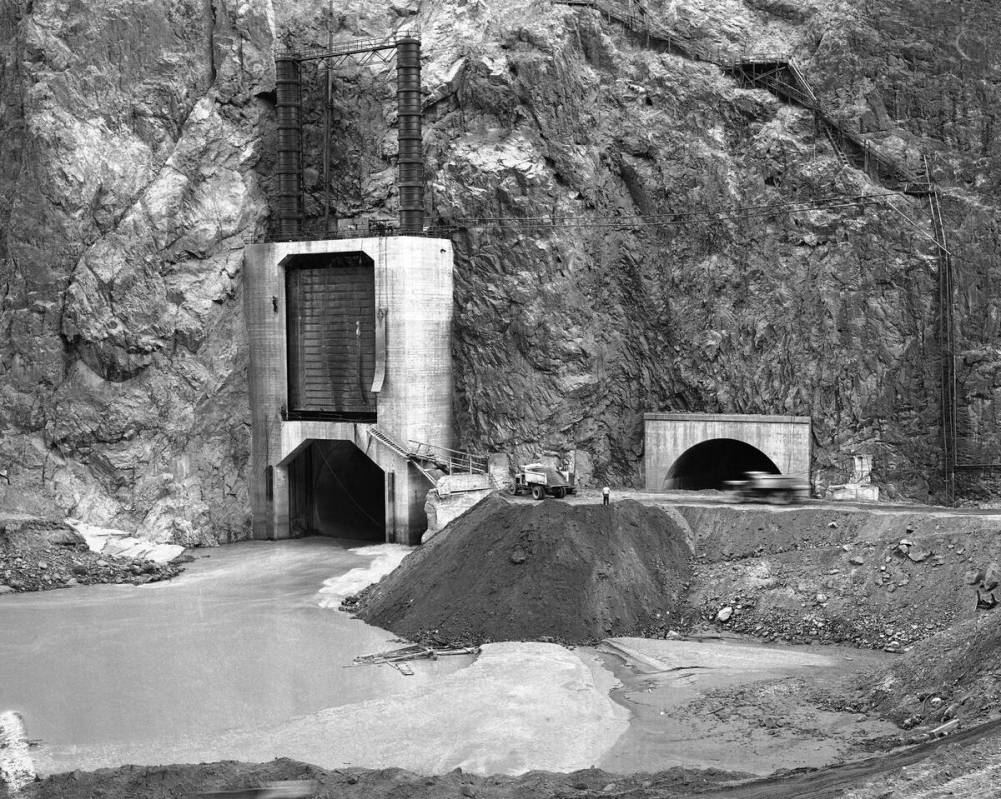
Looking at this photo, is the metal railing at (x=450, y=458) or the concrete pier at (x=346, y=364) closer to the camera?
the metal railing at (x=450, y=458)

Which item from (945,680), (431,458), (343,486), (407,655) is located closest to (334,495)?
(343,486)

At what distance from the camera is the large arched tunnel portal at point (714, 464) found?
54.0 meters

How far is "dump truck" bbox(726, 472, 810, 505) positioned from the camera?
43.1 m

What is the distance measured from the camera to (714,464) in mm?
55375

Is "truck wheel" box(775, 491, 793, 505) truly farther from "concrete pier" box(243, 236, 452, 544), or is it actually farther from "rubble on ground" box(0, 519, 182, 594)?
"rubble on ground" box(0, 519, 182, 594)

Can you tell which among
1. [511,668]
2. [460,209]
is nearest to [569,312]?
[460,209]

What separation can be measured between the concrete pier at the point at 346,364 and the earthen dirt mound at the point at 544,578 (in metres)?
12.5

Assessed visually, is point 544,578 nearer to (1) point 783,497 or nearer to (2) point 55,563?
(1) point 783,497

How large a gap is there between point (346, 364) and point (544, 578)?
21105mm

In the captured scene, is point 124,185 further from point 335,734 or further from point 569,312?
point 335,734

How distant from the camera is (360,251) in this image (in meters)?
54.8

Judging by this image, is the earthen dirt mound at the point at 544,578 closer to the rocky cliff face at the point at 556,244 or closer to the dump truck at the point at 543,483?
the dump truck at the point at 543,483

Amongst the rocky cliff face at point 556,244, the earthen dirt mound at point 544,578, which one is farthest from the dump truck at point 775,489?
the rocky cliff face at point 556,244

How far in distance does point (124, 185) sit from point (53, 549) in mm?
16835
